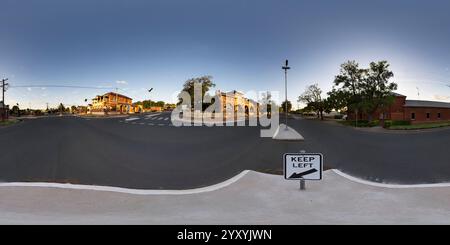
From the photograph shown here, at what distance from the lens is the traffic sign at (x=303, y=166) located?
4.66 metres

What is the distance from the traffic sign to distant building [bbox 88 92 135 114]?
7.19 meters

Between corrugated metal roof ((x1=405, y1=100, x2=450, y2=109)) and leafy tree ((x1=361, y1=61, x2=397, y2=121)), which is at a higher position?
leafy tree ((x1=361, y1=61, x2=397, y2=121))

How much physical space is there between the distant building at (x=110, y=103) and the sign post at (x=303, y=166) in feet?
23.6

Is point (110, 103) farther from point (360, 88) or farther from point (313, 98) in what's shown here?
point (313, 98)

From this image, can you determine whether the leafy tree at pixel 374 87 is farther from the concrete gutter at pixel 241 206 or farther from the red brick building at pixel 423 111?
the concrete gutter at pixel 241 206

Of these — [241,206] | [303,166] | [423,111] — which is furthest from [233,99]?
[423,111]

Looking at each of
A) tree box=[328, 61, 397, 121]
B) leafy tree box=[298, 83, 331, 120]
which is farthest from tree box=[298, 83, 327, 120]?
tree box=[328, 61, 397, 121]

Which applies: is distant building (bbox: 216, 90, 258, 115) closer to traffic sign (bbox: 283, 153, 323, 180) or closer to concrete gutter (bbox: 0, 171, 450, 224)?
traffic sign (bbox: 283, 153, 323, 180)

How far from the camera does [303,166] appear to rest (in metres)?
4.71

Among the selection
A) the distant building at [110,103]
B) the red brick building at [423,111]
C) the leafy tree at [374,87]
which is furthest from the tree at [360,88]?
the distant building at [110,103]

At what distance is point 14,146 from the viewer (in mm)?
10570

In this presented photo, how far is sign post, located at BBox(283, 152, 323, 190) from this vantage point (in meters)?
4.66

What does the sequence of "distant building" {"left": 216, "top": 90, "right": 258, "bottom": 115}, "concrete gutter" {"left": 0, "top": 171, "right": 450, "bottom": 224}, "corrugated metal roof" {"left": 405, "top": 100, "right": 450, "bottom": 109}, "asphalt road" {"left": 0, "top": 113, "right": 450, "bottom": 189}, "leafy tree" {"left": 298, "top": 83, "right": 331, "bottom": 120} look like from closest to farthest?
"concrete gutter" {"left": 0, "top": 171, "right": 450, "bottom": 224}
"asphalt road" {"left": 0, "top": 113, "right": 450, "bottom": 189}
"corrugated metal roof" {"left": 405, "top": 100, "right": 450, "bottom": 109}
"distant building" {"left": 216, "top": 90, "right": 258, "bottom": 115}
"leafy tree" {"left": 298, "top": 83, "right": 331, "bottom": 120}
